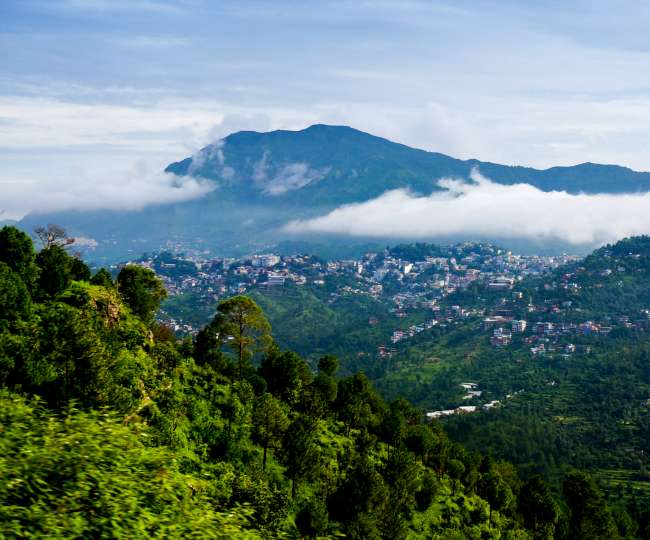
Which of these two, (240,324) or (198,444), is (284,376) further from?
(198,444)

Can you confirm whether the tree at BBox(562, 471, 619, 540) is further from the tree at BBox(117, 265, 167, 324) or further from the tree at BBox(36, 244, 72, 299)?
the tree at BBox(36, 244, 72, 299)

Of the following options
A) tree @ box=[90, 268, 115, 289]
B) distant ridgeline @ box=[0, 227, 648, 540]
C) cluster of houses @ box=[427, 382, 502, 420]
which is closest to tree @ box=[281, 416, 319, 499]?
distant ridgeline @ box=[0, 227, 648, 540]

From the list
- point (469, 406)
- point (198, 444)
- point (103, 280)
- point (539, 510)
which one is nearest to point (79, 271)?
point (103, 280)

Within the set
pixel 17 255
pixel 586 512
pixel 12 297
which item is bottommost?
pixel 586 512

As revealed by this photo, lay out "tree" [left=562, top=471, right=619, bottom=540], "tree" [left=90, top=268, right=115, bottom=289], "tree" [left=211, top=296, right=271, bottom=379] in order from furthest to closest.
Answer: "tree" [left=562, top=471, right=619, bottom=540], "tree" [left=211, top=296, right=271, bottom=379], "tree" [left=90, top=268, right=115, bottom=289]

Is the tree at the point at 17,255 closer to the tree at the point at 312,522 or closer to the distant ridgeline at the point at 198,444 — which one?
the distant ridgeline at the point at 198,444

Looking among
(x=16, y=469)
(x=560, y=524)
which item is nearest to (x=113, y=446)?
(x=16, y=469)
